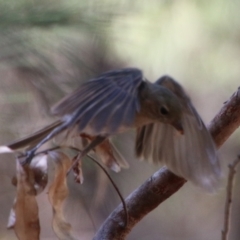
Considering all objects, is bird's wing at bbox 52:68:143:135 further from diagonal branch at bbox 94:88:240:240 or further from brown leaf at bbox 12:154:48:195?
diagonal branch at bbox 94:88:240:240

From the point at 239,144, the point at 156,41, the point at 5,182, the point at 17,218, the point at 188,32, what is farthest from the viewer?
the point at 239,144

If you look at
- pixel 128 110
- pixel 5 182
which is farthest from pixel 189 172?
pixel 5 182

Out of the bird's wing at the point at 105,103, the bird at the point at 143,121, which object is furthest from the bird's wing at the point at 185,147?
the bird's wing at the point at 105,103

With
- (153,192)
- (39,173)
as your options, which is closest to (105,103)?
(39,173)

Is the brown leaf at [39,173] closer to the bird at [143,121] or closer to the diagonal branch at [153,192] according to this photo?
the bird at [143,121]

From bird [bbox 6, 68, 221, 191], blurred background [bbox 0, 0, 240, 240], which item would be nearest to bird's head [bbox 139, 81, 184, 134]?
bird [bbox 6, 68, 221, 191]

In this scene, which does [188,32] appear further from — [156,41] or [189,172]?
[189,172]
